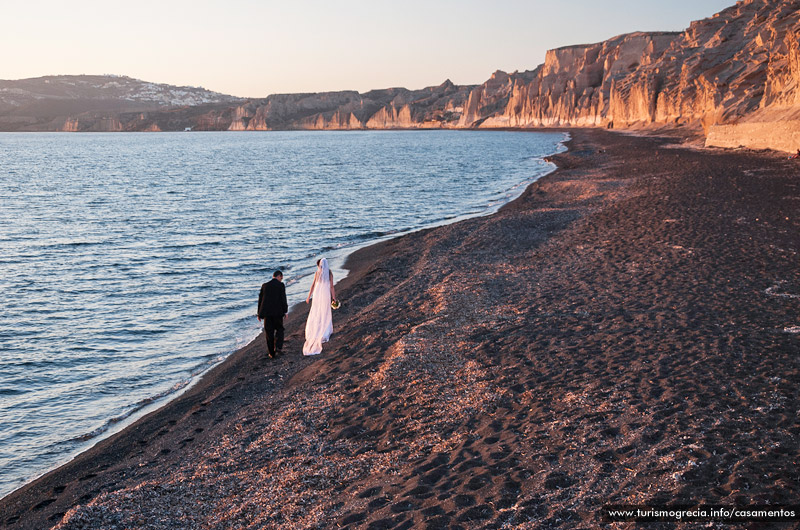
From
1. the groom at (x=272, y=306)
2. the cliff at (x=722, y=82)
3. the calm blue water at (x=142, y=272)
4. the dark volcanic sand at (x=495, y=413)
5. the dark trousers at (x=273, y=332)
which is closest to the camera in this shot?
the dark volcanic sand at (x=495, y=413)

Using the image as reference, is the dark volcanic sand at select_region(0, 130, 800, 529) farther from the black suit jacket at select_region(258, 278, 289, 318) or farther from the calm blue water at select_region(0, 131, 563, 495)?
the calm blue water at select_region(0, 131, 563, 495)

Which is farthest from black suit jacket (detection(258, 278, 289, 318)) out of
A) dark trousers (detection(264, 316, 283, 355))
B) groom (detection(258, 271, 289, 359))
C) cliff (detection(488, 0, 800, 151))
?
cliff (detection(488, 0, 800, 151))

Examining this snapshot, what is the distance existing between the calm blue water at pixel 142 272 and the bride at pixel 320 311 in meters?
2.52

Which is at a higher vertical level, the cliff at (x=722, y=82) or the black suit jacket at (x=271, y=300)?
the cliff at (x=722, y=82)

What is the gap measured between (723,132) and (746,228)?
1312 inches

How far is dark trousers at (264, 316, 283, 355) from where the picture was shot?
12625 millimetres

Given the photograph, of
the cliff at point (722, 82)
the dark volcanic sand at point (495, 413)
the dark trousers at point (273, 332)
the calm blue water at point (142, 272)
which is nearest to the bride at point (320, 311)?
the dark volcanic sand at point (495, 413)

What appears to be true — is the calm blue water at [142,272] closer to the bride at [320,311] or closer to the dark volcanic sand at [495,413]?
the dark volcanic sand at [495,413]

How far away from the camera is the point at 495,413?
27.2 ft

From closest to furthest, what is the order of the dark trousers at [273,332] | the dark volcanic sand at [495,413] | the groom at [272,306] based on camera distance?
the dark volcanic sand at [495,413] < the groom at [272,306] < the dark trousers at [273,332]

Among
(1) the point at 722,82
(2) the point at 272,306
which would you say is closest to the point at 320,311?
(2) the point at 272,306

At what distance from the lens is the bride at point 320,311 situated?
12.7m

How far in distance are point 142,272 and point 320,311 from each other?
12.4 m

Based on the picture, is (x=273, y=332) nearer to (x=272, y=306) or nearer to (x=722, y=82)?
(x=272, y=306)
